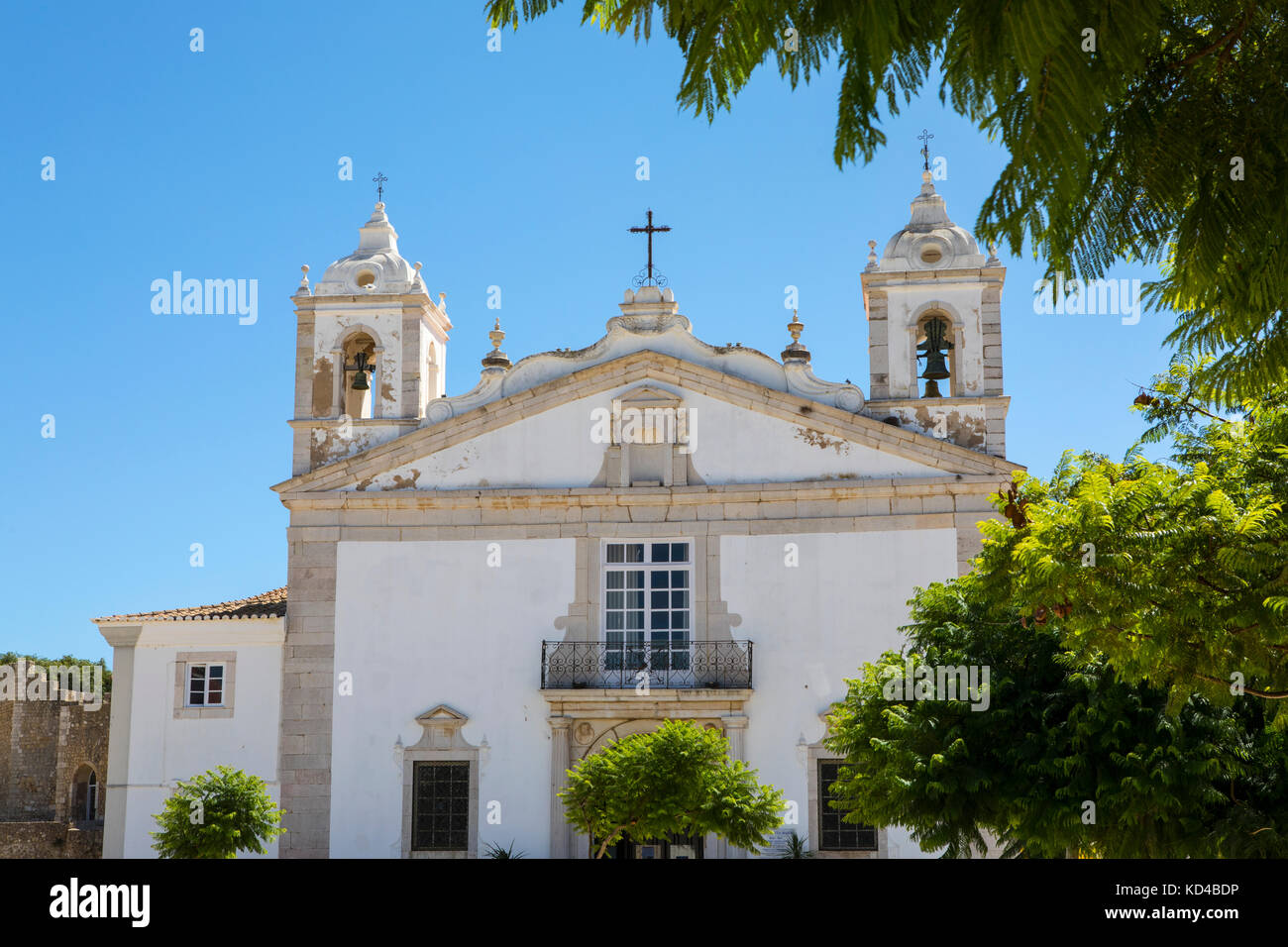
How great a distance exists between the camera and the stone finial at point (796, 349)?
21.7m

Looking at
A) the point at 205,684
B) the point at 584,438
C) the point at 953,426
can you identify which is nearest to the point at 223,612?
the point at 205,684

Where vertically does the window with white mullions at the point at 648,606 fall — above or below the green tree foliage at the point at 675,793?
above

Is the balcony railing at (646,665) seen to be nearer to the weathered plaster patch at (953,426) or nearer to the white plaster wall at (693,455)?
the white plaster wall at (693,455)

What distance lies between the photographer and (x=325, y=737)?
68.3ft

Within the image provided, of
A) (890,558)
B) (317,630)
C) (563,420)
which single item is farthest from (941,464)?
(317,630)

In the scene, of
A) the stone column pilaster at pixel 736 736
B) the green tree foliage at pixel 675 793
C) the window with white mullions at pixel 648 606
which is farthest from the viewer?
the window with white mullions at pixel 648 606

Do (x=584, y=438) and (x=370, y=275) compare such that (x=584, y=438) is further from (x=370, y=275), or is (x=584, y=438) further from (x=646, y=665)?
(x=370, y=275)

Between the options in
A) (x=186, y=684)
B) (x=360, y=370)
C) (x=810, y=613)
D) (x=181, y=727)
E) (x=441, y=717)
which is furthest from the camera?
(x=360, y=370)

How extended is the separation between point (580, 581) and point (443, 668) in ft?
7.41

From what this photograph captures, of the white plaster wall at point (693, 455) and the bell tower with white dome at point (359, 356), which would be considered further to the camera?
the bell tower with white dome at point (359, 356)

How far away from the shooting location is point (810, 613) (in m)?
20.5

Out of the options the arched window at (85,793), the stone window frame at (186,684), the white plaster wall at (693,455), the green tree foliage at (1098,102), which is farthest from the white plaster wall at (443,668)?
the arched window at (85,793)

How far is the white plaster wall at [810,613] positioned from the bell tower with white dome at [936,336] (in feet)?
5.87
